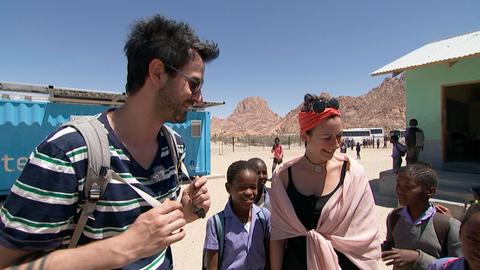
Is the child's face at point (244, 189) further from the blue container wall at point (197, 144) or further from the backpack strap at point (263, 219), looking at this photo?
the blue container wall at point (197, 144)

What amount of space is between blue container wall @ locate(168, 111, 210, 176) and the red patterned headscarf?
355 inches

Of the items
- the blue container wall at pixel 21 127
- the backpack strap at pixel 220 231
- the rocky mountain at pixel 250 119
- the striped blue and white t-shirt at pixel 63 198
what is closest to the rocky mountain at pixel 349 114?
the rocky mountain at pixel 250 119

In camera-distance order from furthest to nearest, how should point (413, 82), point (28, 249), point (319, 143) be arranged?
point (413, 82) < point (319, 143) < point (28, 249)

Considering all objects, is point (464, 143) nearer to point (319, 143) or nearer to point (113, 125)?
point (319, 143)

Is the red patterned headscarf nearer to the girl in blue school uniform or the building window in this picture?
the girl in blue school uniform

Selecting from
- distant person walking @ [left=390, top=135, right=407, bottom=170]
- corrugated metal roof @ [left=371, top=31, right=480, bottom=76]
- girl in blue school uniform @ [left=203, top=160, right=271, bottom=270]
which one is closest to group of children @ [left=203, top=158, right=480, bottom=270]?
girl in blue school uniform @ [left=203, top=160, right=271, bottom=270]

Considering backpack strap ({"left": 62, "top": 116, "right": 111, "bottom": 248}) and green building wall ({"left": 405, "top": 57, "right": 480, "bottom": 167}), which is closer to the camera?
backpack strap ({"left": 62, "top": 116, "right": 111, "bottom": 248})

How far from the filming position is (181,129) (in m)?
10.7

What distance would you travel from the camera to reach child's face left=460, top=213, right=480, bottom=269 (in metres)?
1.40

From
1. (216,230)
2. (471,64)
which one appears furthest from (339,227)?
(471,64)

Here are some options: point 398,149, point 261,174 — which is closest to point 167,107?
point 261,174

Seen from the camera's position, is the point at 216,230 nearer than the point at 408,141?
Yes

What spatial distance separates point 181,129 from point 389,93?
102 metres

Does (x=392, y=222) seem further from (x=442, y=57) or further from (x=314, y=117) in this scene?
(x=442, y=57)
